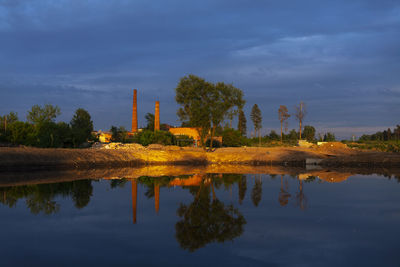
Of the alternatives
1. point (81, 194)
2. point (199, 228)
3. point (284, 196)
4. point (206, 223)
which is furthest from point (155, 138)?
point (199, 228)

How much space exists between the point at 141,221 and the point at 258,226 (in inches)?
94.9

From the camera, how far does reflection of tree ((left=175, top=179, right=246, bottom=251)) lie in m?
5.98

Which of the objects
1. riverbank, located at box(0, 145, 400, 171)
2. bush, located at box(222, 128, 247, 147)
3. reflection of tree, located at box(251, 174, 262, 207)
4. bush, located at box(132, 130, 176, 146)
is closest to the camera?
reflection of tree, located at box(251, 174, 262, 207)

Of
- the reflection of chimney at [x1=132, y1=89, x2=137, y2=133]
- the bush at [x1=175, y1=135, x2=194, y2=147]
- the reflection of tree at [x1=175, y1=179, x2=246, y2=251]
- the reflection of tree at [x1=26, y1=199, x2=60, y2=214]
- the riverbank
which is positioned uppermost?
the reflection of chimney at [x1=132, y1=89, x2=137, y2=133]

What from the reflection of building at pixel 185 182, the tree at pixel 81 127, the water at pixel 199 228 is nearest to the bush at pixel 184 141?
the tree at pixel 81 127

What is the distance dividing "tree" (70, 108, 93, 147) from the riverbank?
8.96 meters

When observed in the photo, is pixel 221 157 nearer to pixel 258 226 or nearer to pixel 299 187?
pixel 299 187

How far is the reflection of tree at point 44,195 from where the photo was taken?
924 cm

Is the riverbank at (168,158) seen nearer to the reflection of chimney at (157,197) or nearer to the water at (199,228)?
the water at (199,228)

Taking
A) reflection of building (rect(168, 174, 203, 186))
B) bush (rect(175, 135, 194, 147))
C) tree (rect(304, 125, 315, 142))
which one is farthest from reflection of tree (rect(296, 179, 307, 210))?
tree (rect(304, 125, 315, 142))

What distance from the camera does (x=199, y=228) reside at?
6.67 m

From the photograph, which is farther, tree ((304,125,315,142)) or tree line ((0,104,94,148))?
tree ((304,125,315,142))

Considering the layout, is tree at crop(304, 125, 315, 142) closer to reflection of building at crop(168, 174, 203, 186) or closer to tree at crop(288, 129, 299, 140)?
tree at crop(288, 129, 299, 140)

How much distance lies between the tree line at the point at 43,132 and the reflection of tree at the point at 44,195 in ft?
75.2
